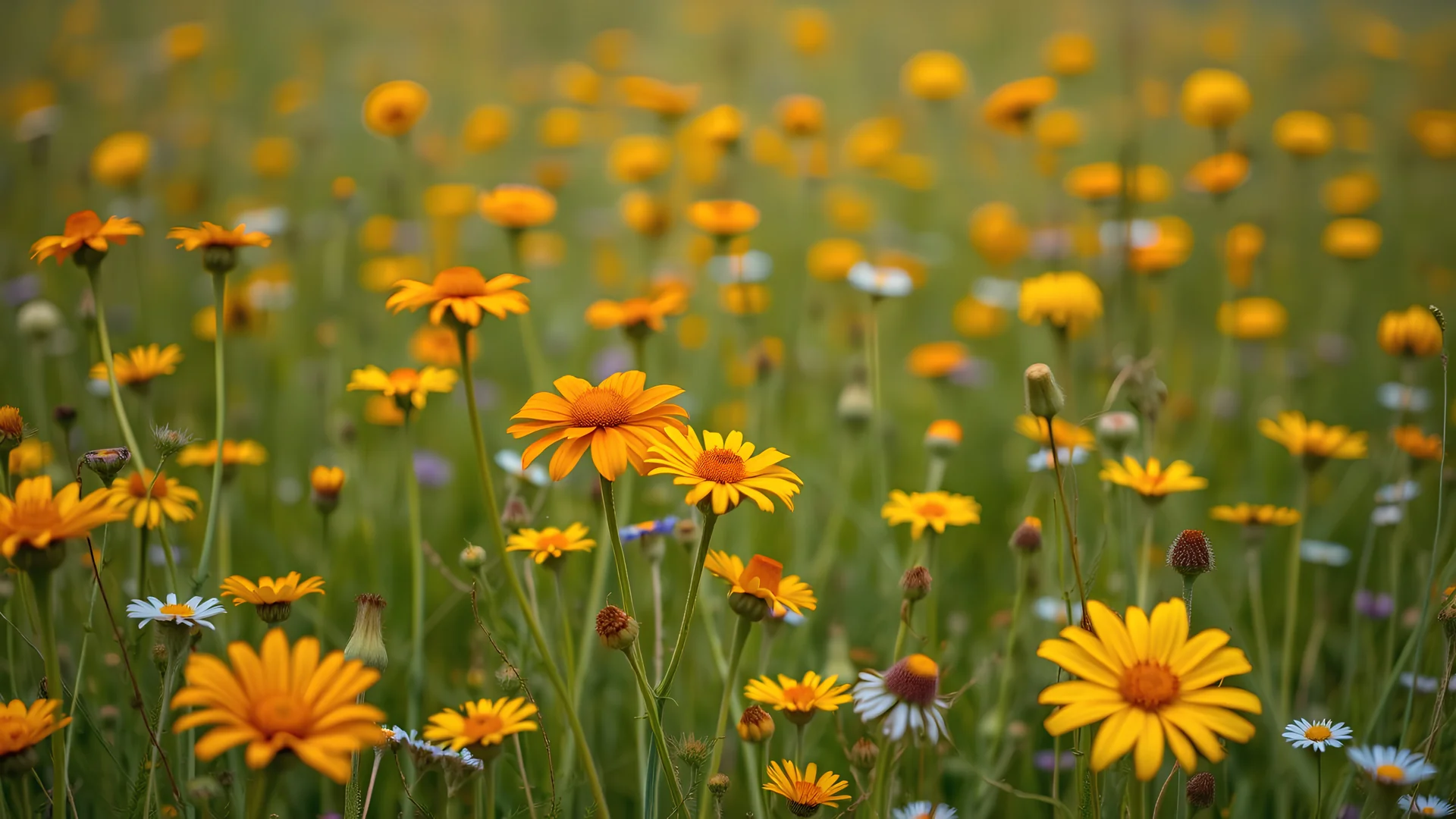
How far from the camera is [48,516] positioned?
862mm

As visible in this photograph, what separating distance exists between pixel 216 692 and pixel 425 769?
1.14ft

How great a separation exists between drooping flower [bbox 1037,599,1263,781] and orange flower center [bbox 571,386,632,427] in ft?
1.61

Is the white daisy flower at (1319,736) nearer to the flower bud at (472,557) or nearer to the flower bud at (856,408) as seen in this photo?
the flower bud at (856,408)

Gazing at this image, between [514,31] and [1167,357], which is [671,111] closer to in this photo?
[1167,357]

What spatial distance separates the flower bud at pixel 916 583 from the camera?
114 cm

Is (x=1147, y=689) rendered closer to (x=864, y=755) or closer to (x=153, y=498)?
(x=864, y=755)

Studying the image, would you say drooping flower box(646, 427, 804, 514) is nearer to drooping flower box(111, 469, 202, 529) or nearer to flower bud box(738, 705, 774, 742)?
flower bud box(738, 705, 774, 742)

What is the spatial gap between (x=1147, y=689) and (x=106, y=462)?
1240 mm

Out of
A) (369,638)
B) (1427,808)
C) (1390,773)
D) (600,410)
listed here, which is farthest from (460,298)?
(1427,808)

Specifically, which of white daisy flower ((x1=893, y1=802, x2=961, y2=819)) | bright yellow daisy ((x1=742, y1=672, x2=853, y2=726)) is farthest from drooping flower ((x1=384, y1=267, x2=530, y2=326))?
white daisy flower ((x1=893, y1=802, x2=961, y2=819))

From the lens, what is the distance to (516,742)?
1059mm

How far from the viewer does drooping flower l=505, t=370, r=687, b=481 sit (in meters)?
0.93

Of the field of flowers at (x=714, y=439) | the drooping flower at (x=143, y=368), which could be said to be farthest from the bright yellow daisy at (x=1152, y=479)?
the drooping flower at (x=143, y=368)

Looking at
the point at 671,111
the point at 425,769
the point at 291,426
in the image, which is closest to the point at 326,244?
the point at 291,426
